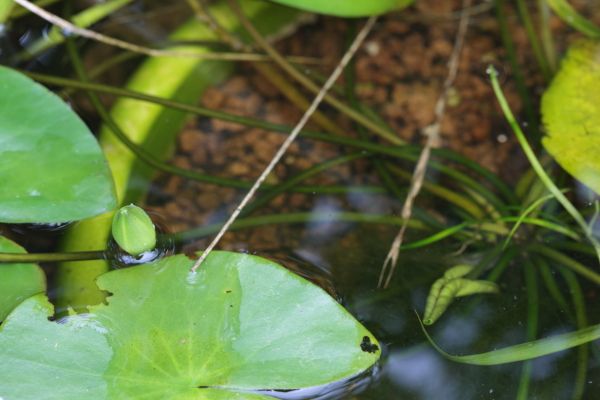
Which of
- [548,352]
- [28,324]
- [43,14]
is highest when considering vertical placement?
[43,14]

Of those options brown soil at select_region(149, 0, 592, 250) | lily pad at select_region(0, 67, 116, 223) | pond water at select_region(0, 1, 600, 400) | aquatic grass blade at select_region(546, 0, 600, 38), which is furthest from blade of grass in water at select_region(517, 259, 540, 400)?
lily pad at select_region(0, 67, 116, 223)

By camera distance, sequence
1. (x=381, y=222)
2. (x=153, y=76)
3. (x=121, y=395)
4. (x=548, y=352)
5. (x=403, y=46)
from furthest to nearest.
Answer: (x=403, y=46) → (x=153, y=76) → (x=381, y=222) → (x=548, y=352) → (x=121, y=395)

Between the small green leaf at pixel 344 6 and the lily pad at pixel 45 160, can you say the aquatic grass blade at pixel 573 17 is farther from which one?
the lily pad at pixel 45 160

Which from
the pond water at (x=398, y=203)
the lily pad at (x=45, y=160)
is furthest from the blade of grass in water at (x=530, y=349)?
the lily pad at (x=45, y=160)

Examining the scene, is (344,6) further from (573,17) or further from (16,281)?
(16,281)

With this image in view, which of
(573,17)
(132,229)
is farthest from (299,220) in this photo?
(573,17)

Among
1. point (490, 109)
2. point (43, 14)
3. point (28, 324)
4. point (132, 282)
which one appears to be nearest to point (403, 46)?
point (490, 109)

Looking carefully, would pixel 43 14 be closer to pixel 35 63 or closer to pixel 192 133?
pixel 35 63
